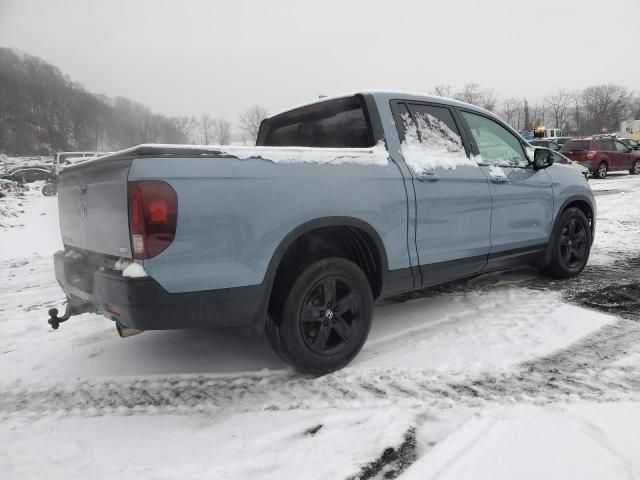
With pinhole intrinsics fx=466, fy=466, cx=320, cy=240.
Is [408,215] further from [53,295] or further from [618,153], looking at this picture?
[618,153]

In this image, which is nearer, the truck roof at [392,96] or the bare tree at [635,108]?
the truck roof at [392,96]

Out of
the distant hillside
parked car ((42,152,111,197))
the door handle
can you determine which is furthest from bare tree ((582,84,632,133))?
the door handle

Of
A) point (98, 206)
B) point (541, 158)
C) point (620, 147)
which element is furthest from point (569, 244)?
point (620, 147)

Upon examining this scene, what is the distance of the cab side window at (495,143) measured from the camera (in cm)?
416

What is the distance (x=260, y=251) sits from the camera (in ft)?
8.68

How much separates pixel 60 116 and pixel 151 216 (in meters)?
111

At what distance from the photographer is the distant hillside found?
3494 inches

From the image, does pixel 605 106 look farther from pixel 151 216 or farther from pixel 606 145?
pixel 151 216

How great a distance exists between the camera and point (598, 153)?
760 inches

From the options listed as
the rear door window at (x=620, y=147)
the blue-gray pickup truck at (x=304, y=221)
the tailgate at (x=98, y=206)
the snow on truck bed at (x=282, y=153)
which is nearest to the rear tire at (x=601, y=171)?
the rear door window at (x=620, y=147)

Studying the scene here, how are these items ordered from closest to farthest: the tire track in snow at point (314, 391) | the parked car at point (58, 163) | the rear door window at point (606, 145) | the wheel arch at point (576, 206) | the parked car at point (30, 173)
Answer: the tire track in snow at point (314, 391)
the wheel arch at point (576, 206)
the rear door window at point (606, 145)
the parked car at point (58, 163)
the parked car at point (30, 173)

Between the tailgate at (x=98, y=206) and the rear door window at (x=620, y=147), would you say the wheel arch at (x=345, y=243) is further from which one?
the rear door window at (x=620, y=147)

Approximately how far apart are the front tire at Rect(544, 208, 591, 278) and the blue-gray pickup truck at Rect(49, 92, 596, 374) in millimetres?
681

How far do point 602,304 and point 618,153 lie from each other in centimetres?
1925
